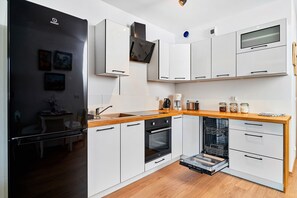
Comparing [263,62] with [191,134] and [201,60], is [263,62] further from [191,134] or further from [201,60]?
[191,134]

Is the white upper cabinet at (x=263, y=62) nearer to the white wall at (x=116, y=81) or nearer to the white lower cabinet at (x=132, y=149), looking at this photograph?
the white wall at (x=116, y=81)

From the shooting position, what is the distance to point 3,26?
1606 mm

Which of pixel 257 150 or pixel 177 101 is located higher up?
pixel 177 101

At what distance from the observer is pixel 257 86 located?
2.58 meters

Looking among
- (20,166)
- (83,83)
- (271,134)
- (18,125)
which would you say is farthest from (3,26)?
(271,134)

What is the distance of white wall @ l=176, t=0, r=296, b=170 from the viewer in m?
2.33

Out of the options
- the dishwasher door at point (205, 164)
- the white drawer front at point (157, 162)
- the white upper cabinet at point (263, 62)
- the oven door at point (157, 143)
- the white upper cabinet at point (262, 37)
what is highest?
the white upper cabinet at point (262, 37)

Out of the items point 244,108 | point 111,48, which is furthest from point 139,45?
point 244,108

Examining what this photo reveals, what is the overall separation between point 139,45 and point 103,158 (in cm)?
177

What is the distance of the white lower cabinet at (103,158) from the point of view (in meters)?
1.70

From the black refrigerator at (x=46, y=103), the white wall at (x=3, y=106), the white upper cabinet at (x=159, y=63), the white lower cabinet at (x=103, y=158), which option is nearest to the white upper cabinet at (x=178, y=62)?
the white upper cabinet at (x=159, y=63)

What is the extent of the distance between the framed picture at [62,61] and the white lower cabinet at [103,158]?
2.15ft

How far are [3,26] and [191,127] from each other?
273 cm

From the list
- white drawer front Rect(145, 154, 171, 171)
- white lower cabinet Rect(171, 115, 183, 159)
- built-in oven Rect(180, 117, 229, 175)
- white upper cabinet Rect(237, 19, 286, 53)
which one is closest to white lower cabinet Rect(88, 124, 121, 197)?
white drawer front Rect(145, 154, 171, 171)
